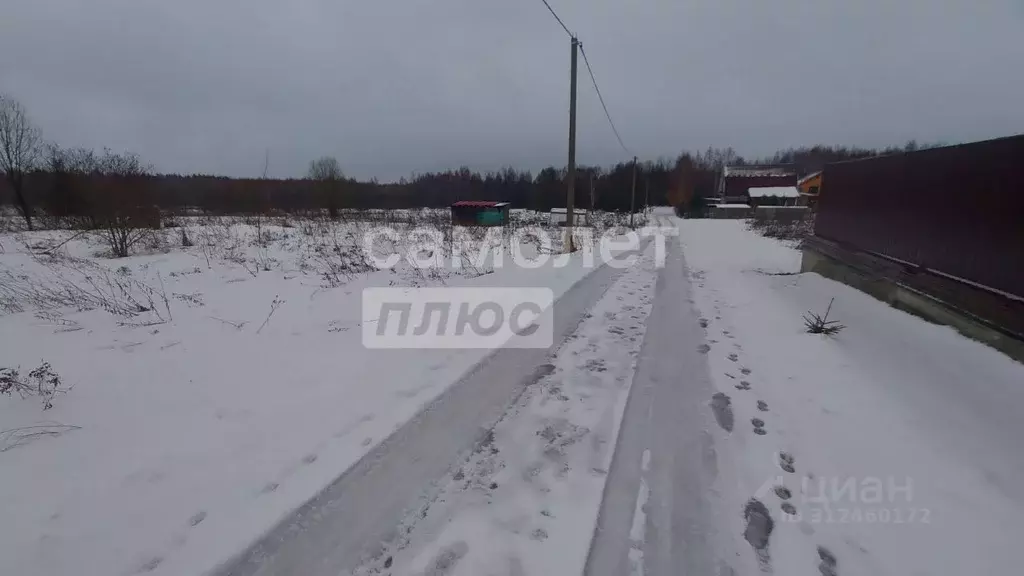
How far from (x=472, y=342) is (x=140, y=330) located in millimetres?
3886

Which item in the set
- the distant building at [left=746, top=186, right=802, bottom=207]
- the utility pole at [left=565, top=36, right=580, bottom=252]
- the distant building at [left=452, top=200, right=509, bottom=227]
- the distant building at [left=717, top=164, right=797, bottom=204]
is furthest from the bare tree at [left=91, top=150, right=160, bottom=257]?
the distant building at [left=717, top=164, right=797, bottom=204]

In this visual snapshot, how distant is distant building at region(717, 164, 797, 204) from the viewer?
50344 mm

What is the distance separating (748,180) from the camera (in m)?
53.2

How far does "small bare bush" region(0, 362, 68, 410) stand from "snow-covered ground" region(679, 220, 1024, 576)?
191 inches

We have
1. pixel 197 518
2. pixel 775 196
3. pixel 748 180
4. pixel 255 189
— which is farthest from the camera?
pixel 748 180

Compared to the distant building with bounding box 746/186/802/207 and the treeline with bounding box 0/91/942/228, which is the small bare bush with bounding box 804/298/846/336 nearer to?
the treeline with bounding box 0/91/942/228

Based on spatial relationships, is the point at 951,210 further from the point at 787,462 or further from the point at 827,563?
the point at 827,563

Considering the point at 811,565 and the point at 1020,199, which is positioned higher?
the point at 1020,199

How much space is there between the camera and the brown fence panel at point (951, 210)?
3742mm

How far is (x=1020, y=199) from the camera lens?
3.63m

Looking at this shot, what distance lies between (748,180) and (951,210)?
5685 cm

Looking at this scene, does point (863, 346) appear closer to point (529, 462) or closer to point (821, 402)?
point (821, 402)

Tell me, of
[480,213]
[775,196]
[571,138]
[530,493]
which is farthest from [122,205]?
[775,196]

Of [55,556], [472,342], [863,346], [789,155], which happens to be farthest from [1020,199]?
[789,155]
